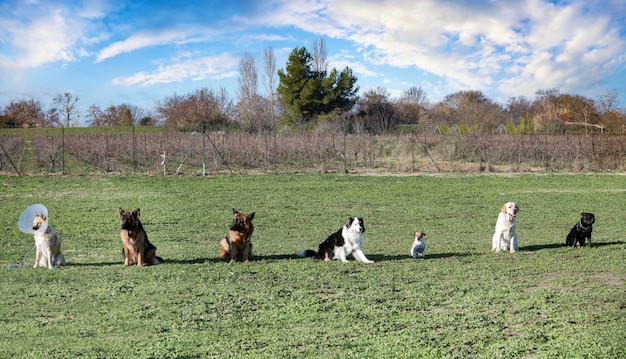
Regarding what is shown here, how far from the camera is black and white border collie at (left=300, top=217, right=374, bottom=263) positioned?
9391 millimetres

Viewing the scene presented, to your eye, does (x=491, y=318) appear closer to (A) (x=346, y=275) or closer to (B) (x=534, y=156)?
(A) (x=346, y=275)

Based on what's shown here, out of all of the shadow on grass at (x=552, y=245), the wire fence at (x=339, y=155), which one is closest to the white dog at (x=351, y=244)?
the shadow on grass at (x=552, y=245)

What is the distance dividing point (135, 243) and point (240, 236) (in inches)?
63.7

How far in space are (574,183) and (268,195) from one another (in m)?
13.8

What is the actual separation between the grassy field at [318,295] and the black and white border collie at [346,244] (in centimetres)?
19

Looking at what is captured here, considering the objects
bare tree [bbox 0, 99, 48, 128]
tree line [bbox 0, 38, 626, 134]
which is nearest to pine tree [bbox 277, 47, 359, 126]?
tree line [bbox 0, 38, 626, 134]

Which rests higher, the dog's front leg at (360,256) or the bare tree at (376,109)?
the bare tree at (376,109)

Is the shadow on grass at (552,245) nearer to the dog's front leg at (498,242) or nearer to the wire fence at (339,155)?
the dog's front leg at (498,242)

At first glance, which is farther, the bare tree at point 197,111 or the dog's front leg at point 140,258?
the bare tree at point 197,111

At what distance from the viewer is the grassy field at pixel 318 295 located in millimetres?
5453

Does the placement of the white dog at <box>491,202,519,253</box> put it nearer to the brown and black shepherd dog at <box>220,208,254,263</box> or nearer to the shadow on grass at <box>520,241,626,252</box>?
the shadow on grass at <box>520,241,626,252</box>

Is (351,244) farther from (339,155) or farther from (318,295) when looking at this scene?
(339,155)

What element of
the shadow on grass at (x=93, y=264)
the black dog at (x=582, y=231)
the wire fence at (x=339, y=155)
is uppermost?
the wire fence at (x=339, y=155)

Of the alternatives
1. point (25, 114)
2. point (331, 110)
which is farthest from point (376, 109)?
point (25, 114)
